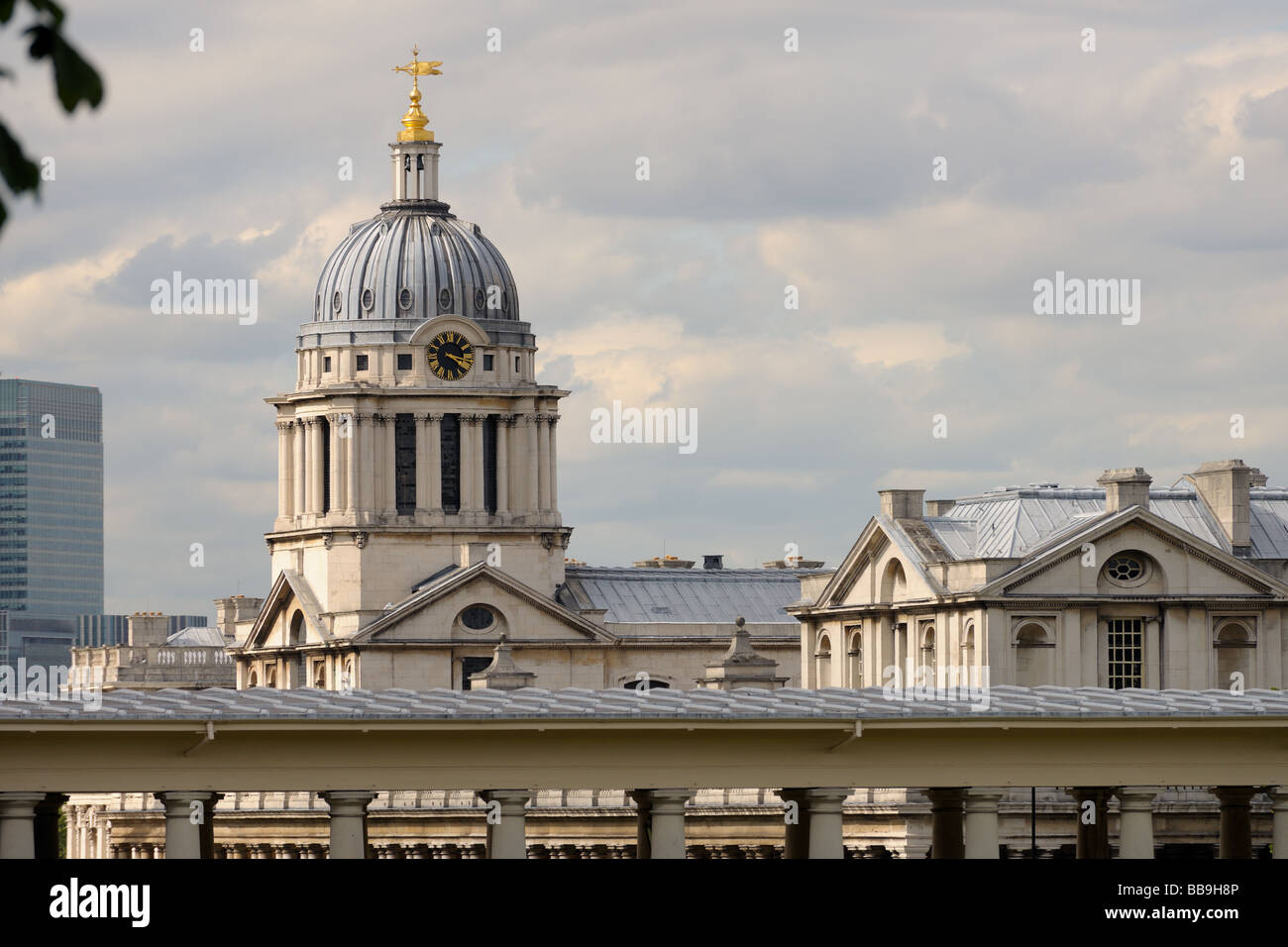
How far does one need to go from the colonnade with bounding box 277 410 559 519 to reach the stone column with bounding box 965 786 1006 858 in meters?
76.6

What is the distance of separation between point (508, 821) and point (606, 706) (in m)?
2.70

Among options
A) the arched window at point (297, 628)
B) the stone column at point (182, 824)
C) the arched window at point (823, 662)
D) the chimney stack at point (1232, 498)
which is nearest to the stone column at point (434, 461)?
the arched window at point (297, 628)

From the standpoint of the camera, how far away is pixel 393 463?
135125mm

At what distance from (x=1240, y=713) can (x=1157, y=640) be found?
1706 inches

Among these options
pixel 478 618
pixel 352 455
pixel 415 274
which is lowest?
pixel 478 618

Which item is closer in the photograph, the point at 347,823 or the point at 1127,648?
the point at 347,823

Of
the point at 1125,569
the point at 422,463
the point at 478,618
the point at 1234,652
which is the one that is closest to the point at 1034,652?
the point at 1125,569

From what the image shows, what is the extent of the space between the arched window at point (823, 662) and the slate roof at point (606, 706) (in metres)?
48.1

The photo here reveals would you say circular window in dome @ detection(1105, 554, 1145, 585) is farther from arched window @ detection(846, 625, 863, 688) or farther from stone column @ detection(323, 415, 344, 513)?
stone column @ detection(323, 415, 344, 513)

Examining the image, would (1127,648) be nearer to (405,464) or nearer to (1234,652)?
(1234,652)

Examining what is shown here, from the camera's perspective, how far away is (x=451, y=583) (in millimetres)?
128750

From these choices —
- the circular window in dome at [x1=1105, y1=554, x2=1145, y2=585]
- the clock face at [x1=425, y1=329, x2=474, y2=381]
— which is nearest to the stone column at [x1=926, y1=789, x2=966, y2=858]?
the circular window in dome at [x1=1105, y1=554, x2=1145, y2=585]

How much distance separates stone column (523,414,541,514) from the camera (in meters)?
136

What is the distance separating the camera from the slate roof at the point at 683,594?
13612 cm
